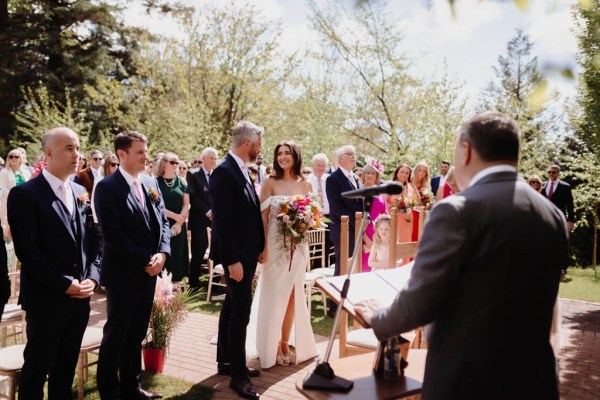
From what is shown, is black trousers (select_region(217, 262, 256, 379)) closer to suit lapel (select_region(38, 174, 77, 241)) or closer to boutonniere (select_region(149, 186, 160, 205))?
boutonniere (select_region(149, 186, 160, 205))

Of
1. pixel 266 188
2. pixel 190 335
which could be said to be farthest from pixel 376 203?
pixel 190 335

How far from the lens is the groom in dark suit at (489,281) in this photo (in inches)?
70.7

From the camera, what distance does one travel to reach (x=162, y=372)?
510 centimetres

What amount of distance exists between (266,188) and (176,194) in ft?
12.0

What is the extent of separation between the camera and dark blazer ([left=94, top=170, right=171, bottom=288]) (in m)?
3.89

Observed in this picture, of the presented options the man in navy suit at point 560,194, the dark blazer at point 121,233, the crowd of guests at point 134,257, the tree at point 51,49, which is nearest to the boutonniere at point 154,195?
the crowd of guests at point 134,257

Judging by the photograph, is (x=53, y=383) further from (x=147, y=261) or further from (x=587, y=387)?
(x=587, y=387)

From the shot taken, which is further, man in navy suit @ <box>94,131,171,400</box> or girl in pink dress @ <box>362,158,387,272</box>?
girl in pink dress @ <box>362,158,387,272</box>

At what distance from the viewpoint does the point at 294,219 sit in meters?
5.13

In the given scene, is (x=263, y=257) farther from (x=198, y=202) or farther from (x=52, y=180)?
(x=198, y=202)

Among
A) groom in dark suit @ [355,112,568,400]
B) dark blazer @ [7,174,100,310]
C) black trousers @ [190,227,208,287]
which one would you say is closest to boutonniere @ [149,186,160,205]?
dark blazer @ [7,174,100,310]

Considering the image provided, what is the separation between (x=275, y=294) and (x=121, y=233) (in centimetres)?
195

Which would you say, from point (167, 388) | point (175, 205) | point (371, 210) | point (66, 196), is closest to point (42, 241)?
point (66, 196)

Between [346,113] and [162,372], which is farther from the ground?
[346,113]
